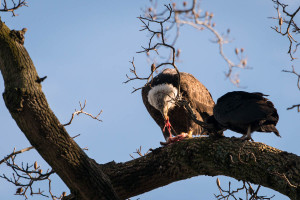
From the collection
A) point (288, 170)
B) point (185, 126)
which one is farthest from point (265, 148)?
point (185, 126)

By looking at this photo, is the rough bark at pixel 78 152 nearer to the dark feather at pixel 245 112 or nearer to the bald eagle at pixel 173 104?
the dark feather at pixel 245 112

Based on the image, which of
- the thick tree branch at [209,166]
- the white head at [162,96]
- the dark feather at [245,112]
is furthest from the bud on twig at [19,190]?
the white head at [162,96]

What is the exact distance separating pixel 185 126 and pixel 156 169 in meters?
2.84

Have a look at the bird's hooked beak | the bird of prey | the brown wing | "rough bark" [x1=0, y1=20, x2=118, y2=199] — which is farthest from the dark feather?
the bird's hooked beak

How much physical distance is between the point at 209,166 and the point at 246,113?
29.9 inches

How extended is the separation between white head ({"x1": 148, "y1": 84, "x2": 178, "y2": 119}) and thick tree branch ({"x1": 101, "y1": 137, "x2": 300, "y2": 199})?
271 centimetres

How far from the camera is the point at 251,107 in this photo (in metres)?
4.35

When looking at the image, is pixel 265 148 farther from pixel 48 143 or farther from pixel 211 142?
pixel 48 143

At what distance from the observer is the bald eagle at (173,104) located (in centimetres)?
707

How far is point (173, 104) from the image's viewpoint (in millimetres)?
7102

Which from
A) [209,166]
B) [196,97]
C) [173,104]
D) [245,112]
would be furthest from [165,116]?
[209,166]

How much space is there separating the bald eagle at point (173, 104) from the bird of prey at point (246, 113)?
2199 millimetres

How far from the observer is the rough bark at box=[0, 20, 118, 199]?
3.57 meters

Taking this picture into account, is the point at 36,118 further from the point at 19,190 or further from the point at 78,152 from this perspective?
the point at 19,190
